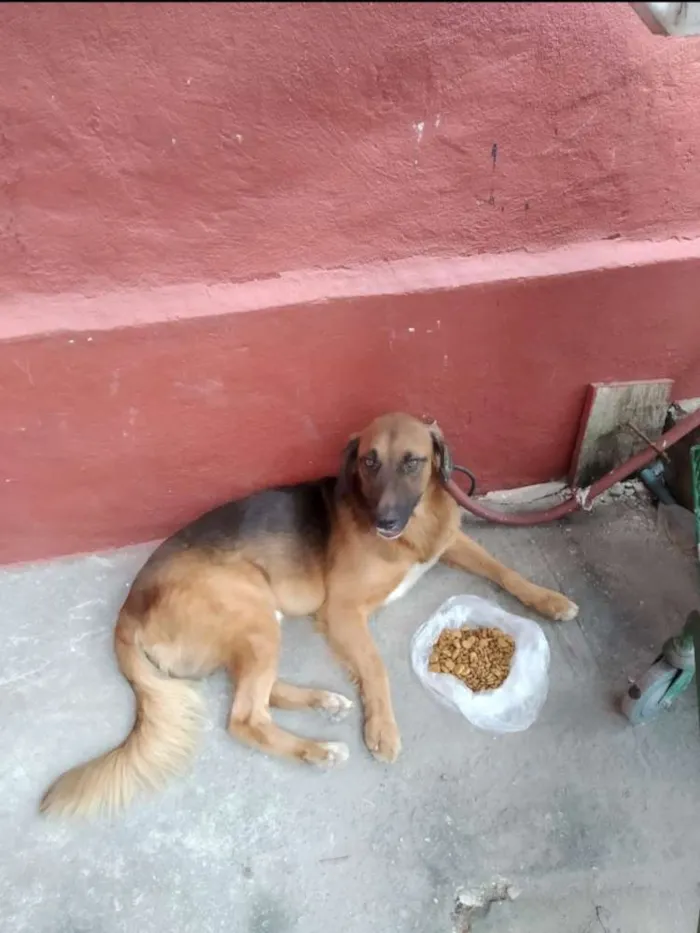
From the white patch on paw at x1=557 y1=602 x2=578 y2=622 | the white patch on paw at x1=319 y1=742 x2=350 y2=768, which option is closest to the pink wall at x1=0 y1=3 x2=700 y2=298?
the white patch on paw at x1=557 y1=602 x2=578 y2=622

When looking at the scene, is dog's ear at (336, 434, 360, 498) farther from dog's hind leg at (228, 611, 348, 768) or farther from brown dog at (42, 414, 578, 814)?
dog's hind leg at (228, 611, 348, 768)

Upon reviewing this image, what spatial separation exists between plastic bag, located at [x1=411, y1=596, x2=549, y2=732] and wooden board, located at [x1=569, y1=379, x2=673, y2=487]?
76 cm

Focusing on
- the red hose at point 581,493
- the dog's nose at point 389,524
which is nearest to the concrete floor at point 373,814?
the red hose at point 581,493

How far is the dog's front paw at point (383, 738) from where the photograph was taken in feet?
8.23

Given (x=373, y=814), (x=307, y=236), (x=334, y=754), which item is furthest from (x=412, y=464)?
(x=373, y=814)

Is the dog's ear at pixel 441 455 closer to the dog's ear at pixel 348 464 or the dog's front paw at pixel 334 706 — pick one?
the dog's ear at pixel 348 464

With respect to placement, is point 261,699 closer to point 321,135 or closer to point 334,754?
point 334,754

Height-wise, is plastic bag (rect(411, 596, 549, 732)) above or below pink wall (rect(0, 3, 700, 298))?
below

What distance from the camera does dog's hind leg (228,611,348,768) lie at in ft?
8.20

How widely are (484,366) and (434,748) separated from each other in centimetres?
132

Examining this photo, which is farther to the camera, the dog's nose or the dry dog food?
the dry dog food

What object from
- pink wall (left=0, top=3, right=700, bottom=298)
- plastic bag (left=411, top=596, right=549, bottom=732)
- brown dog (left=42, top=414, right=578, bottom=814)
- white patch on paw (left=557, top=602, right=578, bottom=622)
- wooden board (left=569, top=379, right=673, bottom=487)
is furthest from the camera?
wooden board (left=569, top=379, right=673, bottom=487)

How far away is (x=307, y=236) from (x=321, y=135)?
31cm

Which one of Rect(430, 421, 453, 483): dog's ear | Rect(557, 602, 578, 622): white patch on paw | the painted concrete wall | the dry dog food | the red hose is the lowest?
the dry dog food
